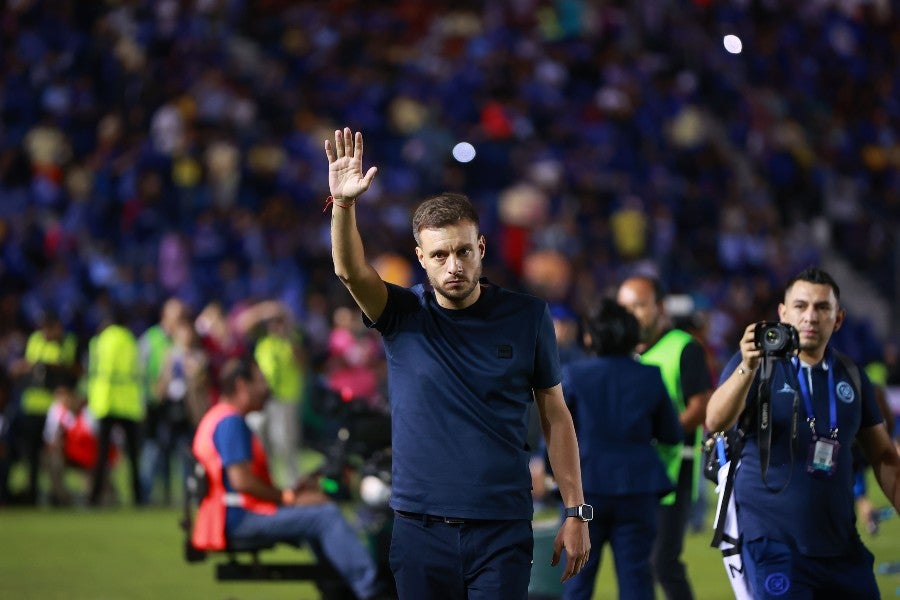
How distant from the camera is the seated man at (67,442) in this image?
15961 mm

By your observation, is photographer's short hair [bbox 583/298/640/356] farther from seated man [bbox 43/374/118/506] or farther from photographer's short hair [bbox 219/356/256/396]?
seated man [bbox 43/374/118/506]

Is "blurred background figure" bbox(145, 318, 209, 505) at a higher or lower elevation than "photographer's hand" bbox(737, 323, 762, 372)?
higher

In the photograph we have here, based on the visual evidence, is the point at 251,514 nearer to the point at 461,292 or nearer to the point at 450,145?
the point at 461,292

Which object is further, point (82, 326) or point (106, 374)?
point (82, 326)

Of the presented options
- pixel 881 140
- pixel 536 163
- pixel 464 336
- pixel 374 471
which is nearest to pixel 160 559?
pixel 374 471

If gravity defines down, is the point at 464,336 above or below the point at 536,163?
below

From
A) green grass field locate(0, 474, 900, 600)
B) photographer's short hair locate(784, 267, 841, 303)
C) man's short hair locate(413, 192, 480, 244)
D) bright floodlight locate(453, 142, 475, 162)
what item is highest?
bright floodlight locate(453, 142, 475, 162)

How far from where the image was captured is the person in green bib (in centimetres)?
785

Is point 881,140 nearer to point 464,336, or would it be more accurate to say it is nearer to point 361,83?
point 361,83

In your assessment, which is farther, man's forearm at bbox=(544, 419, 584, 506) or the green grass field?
the green grass field

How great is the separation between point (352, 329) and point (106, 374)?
2.94m

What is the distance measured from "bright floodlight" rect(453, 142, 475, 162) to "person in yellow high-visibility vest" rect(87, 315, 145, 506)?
8.24 meters

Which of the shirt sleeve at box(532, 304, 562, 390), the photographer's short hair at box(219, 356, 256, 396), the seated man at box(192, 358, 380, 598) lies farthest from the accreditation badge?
the photographer's short hair at box(219, 356, 256, 396)

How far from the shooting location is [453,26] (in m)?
27.1
